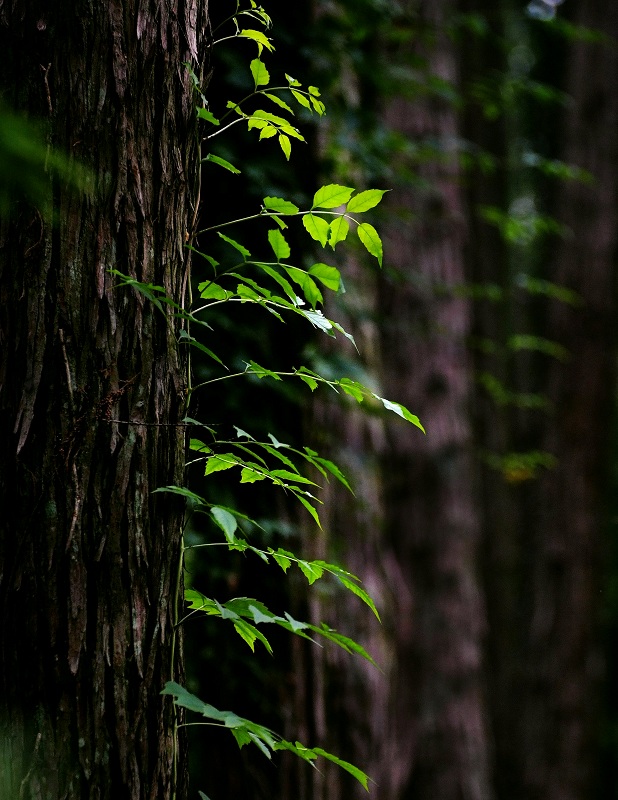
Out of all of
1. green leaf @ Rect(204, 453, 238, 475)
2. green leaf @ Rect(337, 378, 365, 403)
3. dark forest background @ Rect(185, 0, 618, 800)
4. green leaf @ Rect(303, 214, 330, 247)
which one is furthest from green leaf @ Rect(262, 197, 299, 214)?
dark forest background @ Rect(185, 0, 618, 800)

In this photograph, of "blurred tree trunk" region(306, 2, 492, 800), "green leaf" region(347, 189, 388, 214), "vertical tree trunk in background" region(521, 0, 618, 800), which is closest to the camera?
"green leaf" region(347, 189, 388, 214)

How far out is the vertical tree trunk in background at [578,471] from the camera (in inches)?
227

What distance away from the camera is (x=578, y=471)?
5879mm

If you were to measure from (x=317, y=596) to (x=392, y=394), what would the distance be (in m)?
2.36

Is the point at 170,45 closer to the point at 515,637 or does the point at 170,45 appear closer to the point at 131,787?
the point at 131,787

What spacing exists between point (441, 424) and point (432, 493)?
17.7 inches

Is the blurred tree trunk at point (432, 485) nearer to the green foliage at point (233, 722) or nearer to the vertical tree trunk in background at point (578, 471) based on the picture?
the vertical tree trunk in background at point (578, 471)

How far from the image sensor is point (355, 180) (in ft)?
10.4

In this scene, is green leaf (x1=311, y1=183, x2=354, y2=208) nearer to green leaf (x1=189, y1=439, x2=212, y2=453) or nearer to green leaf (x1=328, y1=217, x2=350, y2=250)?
green leaf (x1=328, y1=217, x2=350, y2=250)

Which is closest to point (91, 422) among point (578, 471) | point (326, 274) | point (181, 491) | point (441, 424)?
point (181, 491)

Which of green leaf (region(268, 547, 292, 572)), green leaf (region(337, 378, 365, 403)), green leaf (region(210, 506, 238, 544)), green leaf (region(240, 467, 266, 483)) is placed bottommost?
green leaf (region(268, 547, 292, 572))

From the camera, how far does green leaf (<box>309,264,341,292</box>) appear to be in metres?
1.18

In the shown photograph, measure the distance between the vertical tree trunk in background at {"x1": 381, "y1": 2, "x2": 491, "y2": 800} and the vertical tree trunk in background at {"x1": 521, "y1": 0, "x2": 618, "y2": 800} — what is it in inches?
40.7

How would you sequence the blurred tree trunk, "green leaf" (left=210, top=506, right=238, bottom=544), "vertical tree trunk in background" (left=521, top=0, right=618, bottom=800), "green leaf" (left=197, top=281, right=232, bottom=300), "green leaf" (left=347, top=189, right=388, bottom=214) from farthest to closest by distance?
"vertical tree trunk in background" (left=521, top=0, right=618, bottom=800)
the blurred tree trunk
"green leaf" (left=197, top=281, right=232, bottom=300)
"green leaf" (left=347, top=189, right=388, bottom=214)
"green leaf" (left=210, top=506, right=238, bottom=544)
